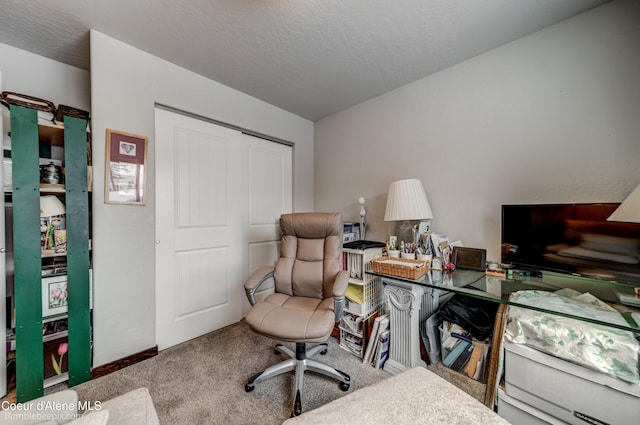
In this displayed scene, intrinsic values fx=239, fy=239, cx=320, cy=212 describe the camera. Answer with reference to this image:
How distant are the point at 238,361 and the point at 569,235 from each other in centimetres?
231

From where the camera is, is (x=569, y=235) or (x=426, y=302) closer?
(x=569, y=235)

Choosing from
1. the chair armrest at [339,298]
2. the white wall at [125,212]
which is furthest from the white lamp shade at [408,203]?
the white wall at [125,212]

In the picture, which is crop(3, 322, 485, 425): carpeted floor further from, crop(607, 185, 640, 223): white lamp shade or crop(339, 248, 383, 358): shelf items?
crop(607, 185, 640, 223): white lamp shade

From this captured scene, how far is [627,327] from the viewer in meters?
0.86

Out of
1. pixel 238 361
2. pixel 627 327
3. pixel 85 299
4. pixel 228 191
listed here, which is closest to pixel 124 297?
pixel 85 299

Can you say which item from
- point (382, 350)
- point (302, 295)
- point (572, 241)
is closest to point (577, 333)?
point (572, 241)

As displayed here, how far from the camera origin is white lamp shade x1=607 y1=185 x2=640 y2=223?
1067mm

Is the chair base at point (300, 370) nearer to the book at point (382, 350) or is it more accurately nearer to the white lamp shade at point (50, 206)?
the book at point (382, 350)

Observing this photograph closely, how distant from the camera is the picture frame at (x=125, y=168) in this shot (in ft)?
5.45

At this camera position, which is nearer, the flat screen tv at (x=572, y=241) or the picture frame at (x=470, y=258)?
the flat screen tv at (x=572, y=241)

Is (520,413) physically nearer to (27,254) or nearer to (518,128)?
(518,128)

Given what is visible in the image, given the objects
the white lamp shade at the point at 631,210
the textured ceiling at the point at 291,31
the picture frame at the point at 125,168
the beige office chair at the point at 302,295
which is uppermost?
the textured ceiling at the point at 291,31

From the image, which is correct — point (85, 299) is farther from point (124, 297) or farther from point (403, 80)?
point (403, 80)

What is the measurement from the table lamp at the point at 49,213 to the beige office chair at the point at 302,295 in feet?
4.19
